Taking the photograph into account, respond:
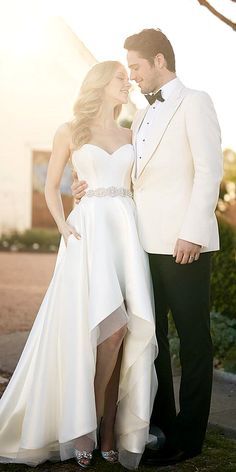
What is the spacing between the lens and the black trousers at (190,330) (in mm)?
3984

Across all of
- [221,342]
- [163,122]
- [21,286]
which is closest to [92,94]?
[163,122]

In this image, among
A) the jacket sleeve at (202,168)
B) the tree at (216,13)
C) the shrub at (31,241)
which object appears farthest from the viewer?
the shrub at (31,241)

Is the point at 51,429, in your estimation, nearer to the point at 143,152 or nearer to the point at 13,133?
the point at 143,152

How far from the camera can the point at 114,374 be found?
414cm

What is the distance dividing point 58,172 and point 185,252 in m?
0.87

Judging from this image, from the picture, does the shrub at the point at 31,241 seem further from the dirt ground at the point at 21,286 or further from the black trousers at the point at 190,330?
the black trousers at the point at 190,330

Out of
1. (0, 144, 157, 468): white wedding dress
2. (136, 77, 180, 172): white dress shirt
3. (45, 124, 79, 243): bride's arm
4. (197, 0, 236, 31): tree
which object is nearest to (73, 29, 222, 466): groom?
(136, 77, 180, 172): white dress shirt

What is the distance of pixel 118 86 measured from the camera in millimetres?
4246

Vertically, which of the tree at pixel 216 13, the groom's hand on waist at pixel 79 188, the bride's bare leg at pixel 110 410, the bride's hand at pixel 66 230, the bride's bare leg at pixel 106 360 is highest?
the tree at pixel 216 13

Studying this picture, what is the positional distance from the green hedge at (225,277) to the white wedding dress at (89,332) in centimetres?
296

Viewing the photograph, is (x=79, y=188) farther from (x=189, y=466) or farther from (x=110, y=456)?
(x=189, y=466)

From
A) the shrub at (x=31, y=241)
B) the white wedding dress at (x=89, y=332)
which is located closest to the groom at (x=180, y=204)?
the white wedding dress at (x=89, y=332)

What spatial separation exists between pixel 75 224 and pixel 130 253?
0.35 meters

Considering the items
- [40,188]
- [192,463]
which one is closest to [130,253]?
[192,463]
